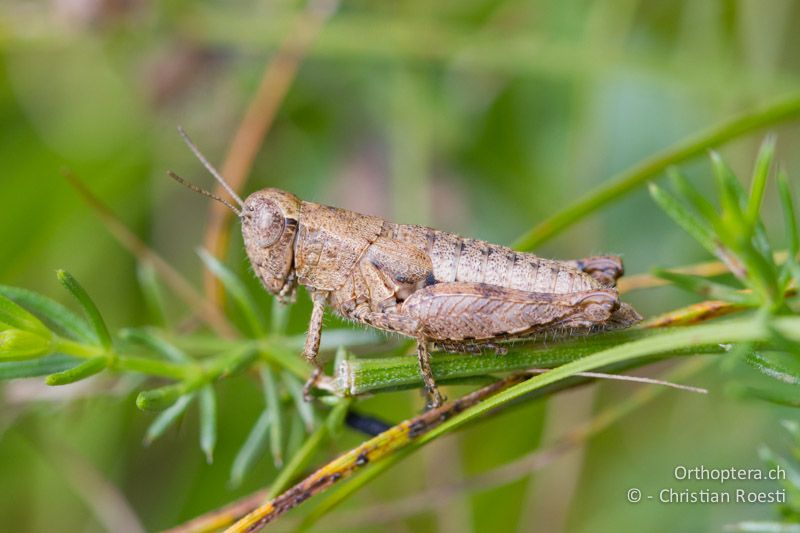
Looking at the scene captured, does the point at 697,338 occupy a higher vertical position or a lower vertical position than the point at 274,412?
higher

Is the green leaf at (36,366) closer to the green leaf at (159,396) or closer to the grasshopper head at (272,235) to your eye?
the green leaf at (159,396)

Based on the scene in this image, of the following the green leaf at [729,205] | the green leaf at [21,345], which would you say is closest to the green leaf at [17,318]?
the green leaf at [21,345]

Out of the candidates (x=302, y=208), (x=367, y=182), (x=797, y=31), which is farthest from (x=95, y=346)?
(x=797, y=31)

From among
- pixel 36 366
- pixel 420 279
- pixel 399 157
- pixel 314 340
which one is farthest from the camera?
pixel 399 157

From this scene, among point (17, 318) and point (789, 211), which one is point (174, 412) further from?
point (789, 211)

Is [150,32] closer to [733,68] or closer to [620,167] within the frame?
[620,167]

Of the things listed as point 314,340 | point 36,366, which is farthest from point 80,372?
point 314,340

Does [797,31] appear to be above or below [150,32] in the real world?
above
